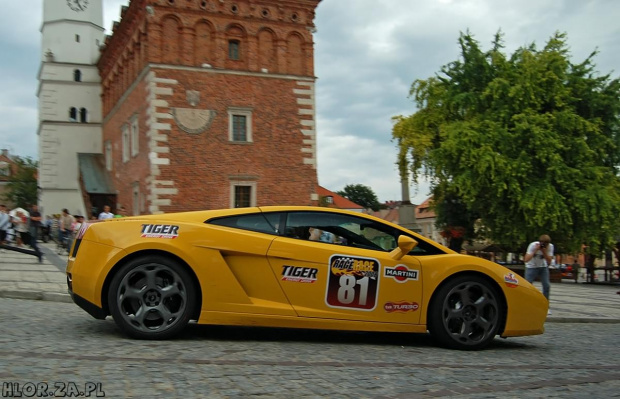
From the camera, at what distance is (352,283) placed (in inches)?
275

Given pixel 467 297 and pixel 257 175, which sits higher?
pixel 257 175

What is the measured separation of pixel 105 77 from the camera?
165ft

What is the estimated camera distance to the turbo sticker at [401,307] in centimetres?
708

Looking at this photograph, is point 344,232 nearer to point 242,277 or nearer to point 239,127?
point 242,277

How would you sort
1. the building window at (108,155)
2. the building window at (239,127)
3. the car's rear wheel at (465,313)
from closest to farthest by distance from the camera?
the car's rear wheel at (465,313)
the building window at (239,127)
the building window at (108,155)

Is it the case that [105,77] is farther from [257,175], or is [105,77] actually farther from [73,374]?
[73,374]

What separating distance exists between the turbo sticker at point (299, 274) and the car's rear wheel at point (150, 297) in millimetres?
921

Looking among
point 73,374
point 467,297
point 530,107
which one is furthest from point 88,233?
point 530,107

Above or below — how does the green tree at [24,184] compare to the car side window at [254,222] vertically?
above

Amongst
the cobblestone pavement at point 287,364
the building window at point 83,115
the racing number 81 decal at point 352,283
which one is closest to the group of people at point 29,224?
the cobblestone pavement at point 287,364

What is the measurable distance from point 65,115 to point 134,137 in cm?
1854

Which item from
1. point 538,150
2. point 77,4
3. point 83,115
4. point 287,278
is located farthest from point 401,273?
point 77,4

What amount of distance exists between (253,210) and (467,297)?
2.39 meters

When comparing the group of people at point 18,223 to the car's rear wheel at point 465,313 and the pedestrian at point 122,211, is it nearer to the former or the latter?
the pedestrian at point 122,211
